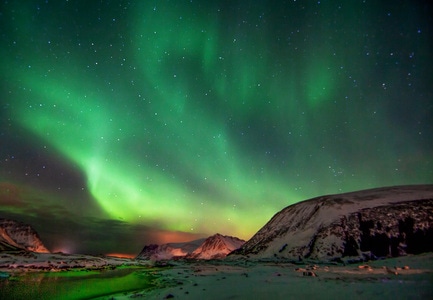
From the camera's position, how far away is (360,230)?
38812 mm

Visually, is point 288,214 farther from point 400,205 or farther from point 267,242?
point 400,205

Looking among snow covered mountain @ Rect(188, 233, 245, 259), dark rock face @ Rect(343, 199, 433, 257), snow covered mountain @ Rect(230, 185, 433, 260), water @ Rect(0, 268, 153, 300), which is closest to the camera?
water @ Rect(0, 268, 153, 300)

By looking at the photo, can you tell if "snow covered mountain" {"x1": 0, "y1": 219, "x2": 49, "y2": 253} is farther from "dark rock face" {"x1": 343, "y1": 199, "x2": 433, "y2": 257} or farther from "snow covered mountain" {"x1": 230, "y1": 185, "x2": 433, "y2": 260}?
"dark rock face" {"x1": 343, "y1": 199, "x2": 433, "y2": 257}

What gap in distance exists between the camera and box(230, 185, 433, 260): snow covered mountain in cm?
3441

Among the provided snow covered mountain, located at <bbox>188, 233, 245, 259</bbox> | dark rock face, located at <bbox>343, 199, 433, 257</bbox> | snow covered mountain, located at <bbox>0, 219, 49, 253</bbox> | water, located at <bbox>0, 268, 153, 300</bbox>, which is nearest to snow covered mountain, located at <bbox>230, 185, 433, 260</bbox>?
dark rock face, located at <bbox>343, 199, 433, 257</bbox>

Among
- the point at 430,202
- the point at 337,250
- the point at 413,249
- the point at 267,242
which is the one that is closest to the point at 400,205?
the point at 430,202

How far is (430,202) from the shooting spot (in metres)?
38.2

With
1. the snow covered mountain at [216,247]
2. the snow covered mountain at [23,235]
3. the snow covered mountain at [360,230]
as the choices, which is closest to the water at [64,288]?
the snow covered mountain at [360,230]

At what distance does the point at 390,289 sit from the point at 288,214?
56.3 m

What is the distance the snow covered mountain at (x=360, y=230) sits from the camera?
34406 millimetres

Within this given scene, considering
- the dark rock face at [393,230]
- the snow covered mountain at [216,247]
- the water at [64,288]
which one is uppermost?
the dark rock face at [393,230]

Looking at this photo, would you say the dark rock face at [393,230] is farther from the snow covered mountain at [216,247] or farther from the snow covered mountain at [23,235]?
the snow covered mountain at [23,235]

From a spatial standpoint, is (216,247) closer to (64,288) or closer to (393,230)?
(393,230)

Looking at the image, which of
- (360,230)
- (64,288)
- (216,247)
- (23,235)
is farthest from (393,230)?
(23,235)
